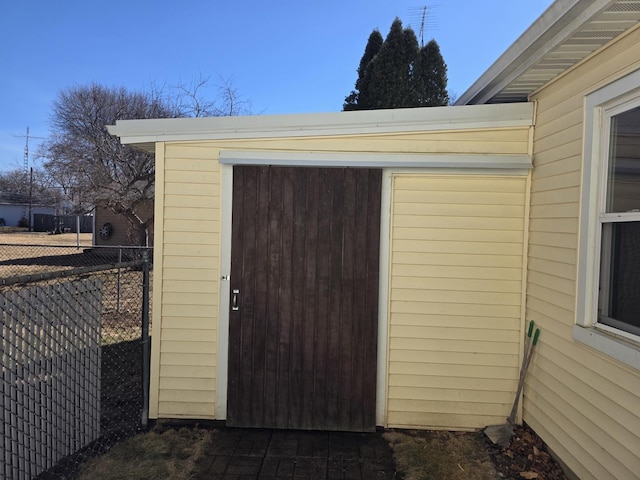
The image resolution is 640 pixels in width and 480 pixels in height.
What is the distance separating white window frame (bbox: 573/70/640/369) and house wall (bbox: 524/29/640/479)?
0.26 feet

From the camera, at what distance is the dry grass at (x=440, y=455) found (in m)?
2.80

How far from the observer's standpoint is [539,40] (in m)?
2.57

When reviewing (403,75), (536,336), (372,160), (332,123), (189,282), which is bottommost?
(536,336)

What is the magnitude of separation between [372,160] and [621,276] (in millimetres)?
1754

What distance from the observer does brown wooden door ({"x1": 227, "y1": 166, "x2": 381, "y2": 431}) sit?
337cm

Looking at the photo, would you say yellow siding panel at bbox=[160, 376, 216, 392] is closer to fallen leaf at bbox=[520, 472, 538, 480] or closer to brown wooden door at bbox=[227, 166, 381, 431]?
brown wooden door at bbox=[227, 166, 381, 431]

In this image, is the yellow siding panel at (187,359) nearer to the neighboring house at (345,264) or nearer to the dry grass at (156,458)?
the neighboring house at (345,264)

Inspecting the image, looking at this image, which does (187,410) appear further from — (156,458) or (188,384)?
(156,458)

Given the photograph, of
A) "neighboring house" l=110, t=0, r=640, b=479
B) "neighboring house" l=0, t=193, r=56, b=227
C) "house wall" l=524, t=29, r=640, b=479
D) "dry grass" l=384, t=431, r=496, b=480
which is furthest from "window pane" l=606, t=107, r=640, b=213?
"neighboring house" l=0, t=193, r=56, b=227

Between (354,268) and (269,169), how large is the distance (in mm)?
1008

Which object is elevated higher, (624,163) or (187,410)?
(624,163)

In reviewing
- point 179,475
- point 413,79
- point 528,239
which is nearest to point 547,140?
point 528,239

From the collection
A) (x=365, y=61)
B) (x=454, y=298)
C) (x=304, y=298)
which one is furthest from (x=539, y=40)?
(x=365, y=61)

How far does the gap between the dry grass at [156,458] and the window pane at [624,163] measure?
2980 mm
